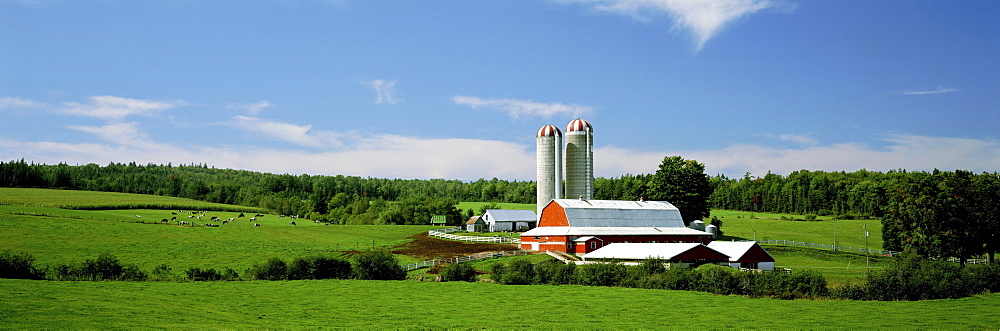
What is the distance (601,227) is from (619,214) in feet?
11.7

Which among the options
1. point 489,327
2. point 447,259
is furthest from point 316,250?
point 489,327

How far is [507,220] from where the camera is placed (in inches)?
3575

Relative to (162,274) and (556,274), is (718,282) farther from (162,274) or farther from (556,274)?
(162,274)

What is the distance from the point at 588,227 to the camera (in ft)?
202

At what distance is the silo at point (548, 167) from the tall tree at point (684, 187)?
494 inches

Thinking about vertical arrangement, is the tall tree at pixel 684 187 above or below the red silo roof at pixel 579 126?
below

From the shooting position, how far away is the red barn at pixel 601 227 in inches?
2319

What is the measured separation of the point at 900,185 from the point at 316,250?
55315mm

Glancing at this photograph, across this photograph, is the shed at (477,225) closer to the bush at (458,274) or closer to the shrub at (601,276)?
the bush at (458,274)

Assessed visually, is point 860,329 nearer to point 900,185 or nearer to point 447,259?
point 447,259

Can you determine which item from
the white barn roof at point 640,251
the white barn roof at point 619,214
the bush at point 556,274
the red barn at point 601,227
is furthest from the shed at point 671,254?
the white barn roof at point 619,214

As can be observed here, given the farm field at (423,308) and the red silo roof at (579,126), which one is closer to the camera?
the farm field at (423,308)

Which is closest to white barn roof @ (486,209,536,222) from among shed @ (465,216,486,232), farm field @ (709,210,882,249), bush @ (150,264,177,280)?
shed @ (465,216,486,232)

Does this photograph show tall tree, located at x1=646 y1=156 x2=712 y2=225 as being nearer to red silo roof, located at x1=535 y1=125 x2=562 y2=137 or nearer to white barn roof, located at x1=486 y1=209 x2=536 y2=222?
red silo roof, located at x1=535 y1=125 x2=562 y2=137
